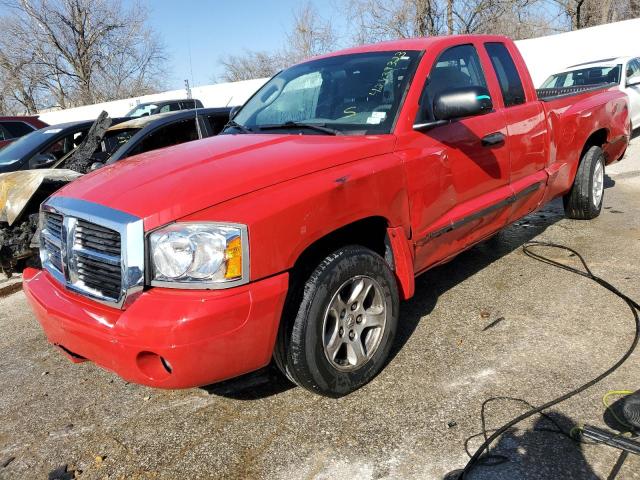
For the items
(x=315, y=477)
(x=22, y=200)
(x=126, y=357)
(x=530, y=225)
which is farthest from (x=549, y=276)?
(x=22, y=200)

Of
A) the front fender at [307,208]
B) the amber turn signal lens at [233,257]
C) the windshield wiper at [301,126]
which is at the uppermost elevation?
the windshield wiper at [301,126]

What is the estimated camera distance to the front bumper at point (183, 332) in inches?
83.6

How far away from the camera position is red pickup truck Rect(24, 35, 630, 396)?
86.3 inches

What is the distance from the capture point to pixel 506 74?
407 cm

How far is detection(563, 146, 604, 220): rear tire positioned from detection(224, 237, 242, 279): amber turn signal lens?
4.21 m

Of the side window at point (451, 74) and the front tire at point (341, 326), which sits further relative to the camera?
the side window at point (451, 74)

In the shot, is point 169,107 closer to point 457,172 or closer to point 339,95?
point 339,95

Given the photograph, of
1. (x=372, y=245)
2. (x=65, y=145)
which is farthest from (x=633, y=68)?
(x=65, y=145)

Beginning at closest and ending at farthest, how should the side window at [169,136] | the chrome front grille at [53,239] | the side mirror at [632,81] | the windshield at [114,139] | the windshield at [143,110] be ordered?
the chrome front grille at [53,239] < the side window at [169,136] < the windshield at [114,139] < the side mirror at [632,81] < the windshield at [143,110]

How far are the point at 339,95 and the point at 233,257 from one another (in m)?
1.68

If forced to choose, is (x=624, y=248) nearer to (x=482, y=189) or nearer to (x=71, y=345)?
(x=482, y=189)

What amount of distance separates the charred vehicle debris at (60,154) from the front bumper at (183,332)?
2.36 metres

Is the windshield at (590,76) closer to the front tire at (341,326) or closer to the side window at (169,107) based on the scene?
the front tire at (341,326)

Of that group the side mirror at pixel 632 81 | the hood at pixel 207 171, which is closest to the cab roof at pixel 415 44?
the hood at pixel 207 171
